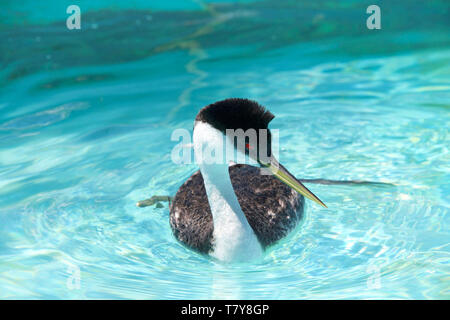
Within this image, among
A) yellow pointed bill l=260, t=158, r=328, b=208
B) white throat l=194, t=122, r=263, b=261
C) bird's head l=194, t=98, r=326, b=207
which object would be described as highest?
bird's head l=194, t=98, r=326, b=207

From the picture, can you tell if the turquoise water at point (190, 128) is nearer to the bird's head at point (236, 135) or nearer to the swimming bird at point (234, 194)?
the swimming bird at point (234, 194)

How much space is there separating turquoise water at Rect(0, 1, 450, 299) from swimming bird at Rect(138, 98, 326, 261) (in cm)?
13

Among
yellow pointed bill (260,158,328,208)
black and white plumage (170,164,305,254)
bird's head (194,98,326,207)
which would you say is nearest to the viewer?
bird's head (194,98,326,207)

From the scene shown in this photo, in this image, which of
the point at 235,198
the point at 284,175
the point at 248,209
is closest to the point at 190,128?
the point at 248,209

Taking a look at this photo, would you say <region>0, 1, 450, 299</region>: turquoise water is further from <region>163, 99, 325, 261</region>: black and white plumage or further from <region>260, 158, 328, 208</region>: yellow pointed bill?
<region>260, 158, 328, 208</region>: yellow pointed bill

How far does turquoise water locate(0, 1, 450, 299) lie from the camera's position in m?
3.99

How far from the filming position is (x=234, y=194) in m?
3.98

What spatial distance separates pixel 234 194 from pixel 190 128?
3.01 meters

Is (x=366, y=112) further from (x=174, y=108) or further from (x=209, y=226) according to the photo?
(x=209, y=226)

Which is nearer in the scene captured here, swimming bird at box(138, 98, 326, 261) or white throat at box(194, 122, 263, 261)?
swimming bird at box(138, 98, 326, 261)

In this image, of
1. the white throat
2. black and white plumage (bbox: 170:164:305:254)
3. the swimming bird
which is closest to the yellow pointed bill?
the swimming bird

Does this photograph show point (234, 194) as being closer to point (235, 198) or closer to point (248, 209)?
point (235, 198)

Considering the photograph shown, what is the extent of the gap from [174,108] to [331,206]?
3.34 m

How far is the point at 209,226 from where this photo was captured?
4184 mm
